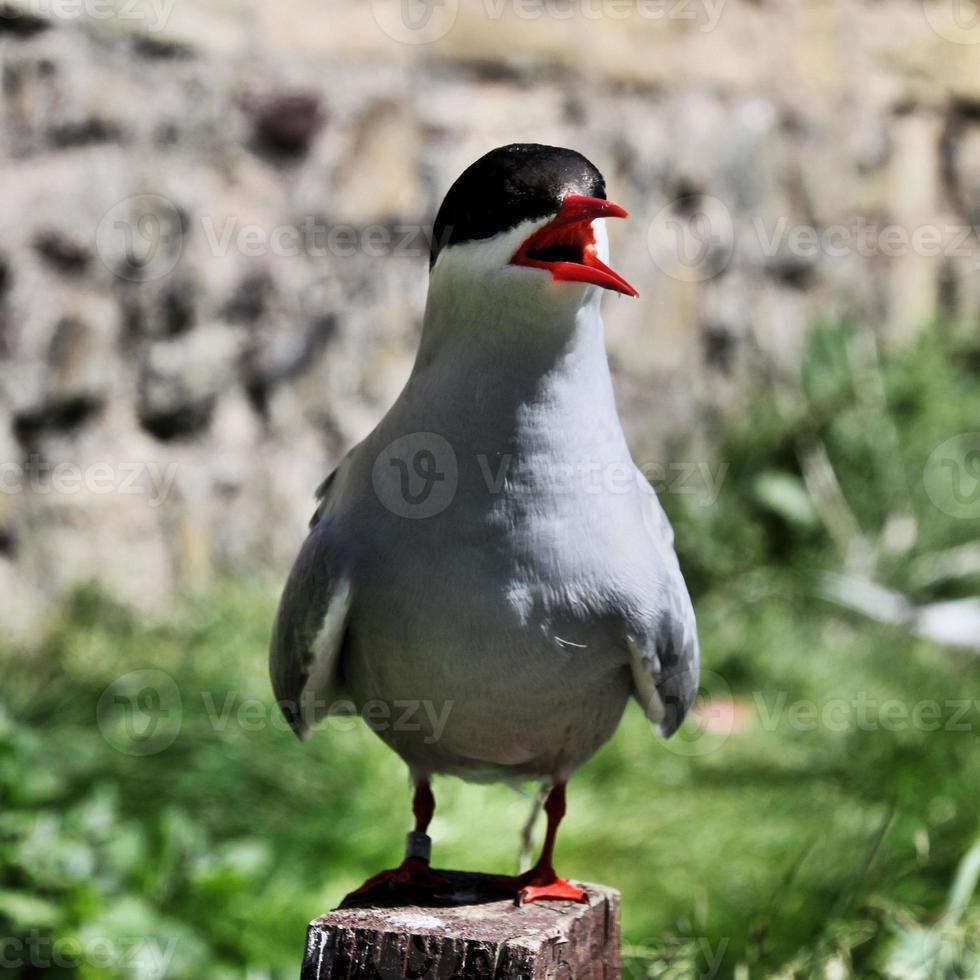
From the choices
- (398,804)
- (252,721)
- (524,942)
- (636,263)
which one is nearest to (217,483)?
(252,721)

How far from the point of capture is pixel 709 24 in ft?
16.2

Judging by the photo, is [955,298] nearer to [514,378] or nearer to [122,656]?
[122,656]

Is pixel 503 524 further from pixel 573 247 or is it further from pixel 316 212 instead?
pixel 316 212

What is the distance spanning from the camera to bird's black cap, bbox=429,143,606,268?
A: 5.55ft

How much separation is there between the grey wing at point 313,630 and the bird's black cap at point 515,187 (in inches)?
18.8

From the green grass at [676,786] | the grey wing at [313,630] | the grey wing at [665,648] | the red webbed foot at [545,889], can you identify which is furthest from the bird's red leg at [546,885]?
the green grass at [676,786]

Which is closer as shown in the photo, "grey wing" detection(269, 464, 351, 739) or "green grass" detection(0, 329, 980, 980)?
"grey wing" detection(269, 464, 351, 739)

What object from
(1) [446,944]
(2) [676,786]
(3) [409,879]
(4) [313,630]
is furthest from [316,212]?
(1) [446,944]

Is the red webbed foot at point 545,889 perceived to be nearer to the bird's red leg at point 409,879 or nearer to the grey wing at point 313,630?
the bird's red leg at point 409,879

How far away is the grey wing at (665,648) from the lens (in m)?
1.89

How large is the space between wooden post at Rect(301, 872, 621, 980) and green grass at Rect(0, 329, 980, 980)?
1.98ft

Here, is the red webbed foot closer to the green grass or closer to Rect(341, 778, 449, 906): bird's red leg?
Rect(341, 778, 449, 906): bird's red leg

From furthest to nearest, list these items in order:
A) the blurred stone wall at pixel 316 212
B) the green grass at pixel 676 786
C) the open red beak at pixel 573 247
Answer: the blurred stone wall at pixel 316 212 < the green grass at pixel 676 786 < the open red beak at pixel 573 247

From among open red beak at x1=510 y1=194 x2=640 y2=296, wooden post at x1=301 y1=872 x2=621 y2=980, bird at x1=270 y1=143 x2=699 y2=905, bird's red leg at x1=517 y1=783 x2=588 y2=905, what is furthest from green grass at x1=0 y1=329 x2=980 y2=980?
open red beak at x1=510 y1=194 x2=640 y2=296
